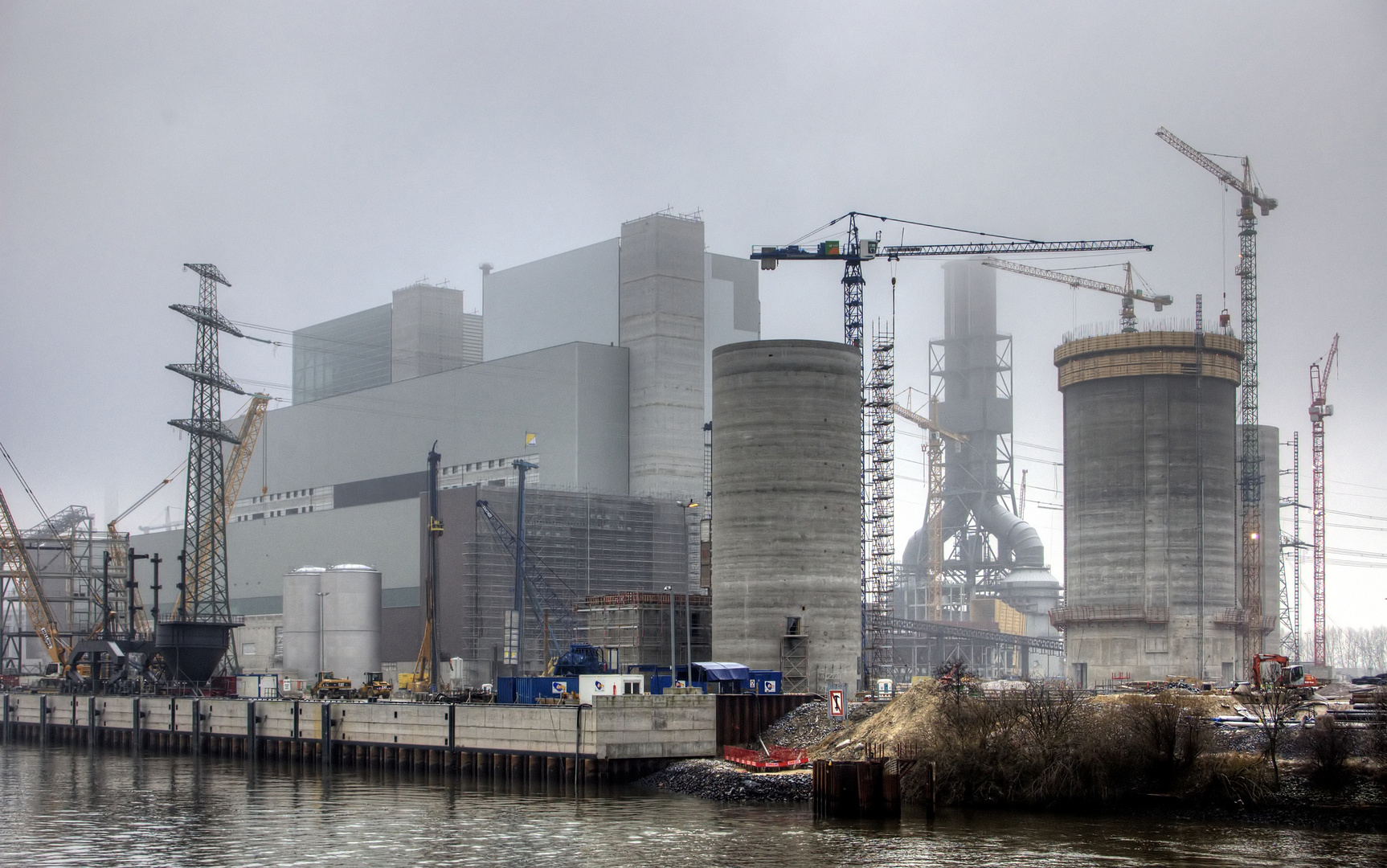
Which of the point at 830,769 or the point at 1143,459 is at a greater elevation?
the point at 1143,459

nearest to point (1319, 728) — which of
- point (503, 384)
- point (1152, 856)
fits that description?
point (1152, 856)

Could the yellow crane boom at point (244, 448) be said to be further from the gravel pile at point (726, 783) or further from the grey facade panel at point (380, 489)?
the gravel pile at point (726, 783)

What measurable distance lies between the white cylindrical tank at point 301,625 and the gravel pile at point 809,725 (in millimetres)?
66539

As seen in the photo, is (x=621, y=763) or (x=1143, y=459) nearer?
(x=621, y=763)

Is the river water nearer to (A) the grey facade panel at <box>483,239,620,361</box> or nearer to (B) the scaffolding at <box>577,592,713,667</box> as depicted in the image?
(B) the scaffolding at <box>577,592,713,667</box>

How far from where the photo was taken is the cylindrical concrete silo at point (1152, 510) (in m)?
117

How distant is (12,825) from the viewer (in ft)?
197

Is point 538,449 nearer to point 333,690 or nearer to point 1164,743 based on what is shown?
point 333,690

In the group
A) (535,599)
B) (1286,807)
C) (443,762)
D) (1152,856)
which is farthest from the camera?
(535,599)

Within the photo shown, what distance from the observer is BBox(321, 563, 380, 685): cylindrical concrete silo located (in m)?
131

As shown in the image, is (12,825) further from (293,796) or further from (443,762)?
(443,762)

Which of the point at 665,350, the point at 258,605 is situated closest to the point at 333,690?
the point at 665,350

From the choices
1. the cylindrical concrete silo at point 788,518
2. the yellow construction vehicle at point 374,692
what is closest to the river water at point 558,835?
the yellow construction vehicle at point 374,692

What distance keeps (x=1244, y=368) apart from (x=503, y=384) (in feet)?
222
